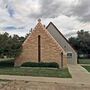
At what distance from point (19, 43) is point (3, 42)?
3085 mm

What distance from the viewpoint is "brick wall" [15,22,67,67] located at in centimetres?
4106

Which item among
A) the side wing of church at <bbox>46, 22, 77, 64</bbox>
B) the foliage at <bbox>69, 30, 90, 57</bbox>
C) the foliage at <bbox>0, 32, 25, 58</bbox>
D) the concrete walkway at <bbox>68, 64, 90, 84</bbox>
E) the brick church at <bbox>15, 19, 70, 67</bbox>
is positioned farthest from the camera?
the foliage at <bbox>69, 30, 90, 57</bbox>

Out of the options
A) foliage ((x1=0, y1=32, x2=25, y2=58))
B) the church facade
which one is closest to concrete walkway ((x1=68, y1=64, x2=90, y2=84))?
the church facade

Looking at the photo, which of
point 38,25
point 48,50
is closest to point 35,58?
point 48,50

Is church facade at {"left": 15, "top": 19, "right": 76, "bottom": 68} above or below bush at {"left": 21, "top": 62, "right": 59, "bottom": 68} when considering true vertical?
above

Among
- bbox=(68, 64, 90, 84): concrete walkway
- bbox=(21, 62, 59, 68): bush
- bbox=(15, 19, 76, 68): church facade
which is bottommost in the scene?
bbox=(68, 64, 90, 84): concrete walkway

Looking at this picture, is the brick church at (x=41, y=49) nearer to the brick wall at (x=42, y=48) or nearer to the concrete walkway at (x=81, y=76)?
the brick wall at (x=42, y=48)

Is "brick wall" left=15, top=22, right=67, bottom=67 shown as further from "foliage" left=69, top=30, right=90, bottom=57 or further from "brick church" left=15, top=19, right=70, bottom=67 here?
"foliage" left=69, top=30, right=90, bottom=57

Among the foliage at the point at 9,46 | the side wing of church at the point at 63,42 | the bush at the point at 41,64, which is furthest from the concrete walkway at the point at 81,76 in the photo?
the side wing of church at the point at 63,42

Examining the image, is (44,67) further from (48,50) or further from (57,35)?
(57,35)

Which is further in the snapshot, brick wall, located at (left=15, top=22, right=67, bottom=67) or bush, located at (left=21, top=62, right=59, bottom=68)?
brick wall, located at (left=15, top=22, right=67, bottom=67)

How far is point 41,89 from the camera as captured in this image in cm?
1752

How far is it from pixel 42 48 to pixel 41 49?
0.22 m

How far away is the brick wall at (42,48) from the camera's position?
41062 mm
